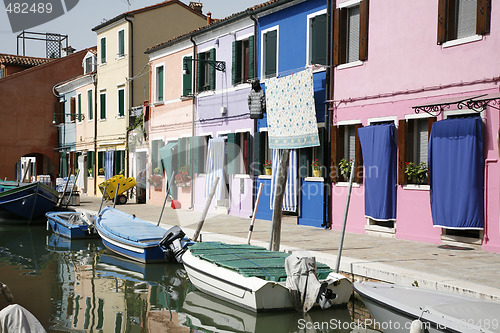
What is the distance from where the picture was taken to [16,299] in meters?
10.2

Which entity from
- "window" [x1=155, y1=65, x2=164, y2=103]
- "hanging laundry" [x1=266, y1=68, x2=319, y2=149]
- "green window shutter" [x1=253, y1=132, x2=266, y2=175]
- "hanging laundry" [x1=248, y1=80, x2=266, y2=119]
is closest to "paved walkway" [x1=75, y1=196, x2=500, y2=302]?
"green window shutter" [x1=253, y1=132, x2=266, y2=175]

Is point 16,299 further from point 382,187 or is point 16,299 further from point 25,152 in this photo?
point 25,152

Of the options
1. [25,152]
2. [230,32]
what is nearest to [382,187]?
[230,32]

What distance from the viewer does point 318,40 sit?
15.4 m

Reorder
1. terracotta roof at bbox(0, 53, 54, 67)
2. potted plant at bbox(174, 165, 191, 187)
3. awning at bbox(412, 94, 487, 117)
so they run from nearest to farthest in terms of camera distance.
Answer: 1. awning at bbox(412, 94, 487, 117)
2. potted plant at bbox(174, 165, 191, 187)
3. terracotta roof at bbox(0, 53, 54, 67)

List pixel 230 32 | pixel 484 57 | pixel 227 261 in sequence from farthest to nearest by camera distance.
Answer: pixel 230 32, pixel 484 57, pixel 227 261

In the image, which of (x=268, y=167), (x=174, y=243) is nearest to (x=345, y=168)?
(x=268, y=167)

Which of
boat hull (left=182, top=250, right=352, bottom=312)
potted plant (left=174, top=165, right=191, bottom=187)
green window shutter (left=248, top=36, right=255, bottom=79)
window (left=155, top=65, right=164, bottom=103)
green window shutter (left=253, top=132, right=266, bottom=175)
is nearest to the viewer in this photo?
boat hull (left=182, top=250, right=352, bottom=312)

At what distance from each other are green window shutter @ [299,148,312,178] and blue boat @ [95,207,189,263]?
3.99m

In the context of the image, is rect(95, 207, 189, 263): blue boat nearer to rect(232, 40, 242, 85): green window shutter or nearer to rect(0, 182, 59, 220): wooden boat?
rect(232, 40, 242, 85): green window shutter

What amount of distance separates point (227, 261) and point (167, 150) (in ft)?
44.6

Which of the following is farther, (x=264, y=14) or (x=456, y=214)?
(x=264, y=14)

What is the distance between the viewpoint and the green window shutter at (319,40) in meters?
15.2

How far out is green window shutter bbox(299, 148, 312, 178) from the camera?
52.1ft
